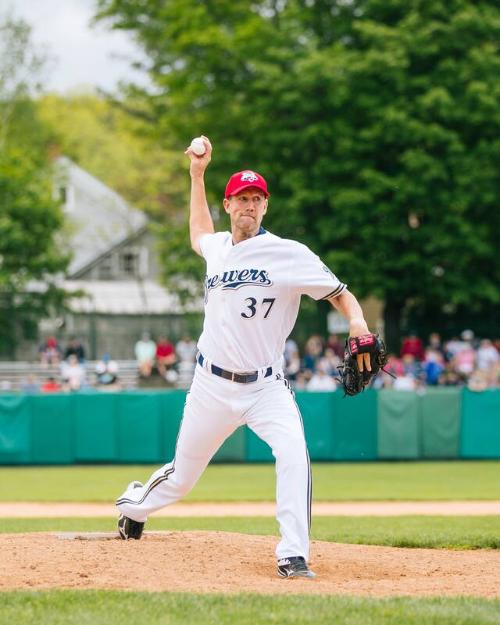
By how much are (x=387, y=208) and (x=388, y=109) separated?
242cm

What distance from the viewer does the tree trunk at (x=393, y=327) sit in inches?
1245

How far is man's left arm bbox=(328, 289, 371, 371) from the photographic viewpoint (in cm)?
669

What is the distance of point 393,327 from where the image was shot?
31.7 meters

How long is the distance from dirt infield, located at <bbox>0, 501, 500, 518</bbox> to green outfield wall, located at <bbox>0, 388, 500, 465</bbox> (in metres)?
5.01

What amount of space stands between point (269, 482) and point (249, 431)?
9.07ft

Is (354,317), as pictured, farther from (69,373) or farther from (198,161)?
(69,373)

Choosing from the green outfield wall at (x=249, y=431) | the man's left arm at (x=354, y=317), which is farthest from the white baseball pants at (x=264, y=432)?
the green outfield wall at (x=249, y=431)

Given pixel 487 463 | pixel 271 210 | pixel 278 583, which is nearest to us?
pixel 278 583

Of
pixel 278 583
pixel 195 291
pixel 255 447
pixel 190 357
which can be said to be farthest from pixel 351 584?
pixel 195 291

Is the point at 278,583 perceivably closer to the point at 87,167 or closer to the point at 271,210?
the point at 271,210

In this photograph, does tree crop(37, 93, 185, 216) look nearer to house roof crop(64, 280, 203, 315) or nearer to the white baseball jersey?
house roof crop(64, 280, 203, 315)

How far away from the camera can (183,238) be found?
3203 centimetres

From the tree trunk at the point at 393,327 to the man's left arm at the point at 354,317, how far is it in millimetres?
24854

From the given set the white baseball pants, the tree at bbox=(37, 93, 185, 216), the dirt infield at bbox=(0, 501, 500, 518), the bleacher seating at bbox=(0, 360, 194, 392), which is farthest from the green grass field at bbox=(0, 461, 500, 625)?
the tree at bbox=(37, 93, 185, 216)
